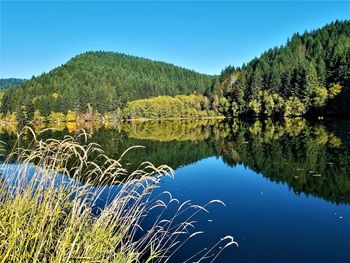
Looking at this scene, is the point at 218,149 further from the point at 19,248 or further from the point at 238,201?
the point at 19,248

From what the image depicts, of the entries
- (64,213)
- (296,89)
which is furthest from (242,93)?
(64,213)

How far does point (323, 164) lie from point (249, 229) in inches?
487

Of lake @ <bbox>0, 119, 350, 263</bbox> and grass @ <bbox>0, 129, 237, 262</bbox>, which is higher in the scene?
grass @ <bbox>0, 129, 237, 262</bbox>

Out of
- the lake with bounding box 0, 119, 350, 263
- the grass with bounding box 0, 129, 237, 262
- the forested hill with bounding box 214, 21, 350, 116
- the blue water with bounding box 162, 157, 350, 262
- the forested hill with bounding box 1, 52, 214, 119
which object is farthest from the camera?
the forested hill with bounding box 1, 52, 214, 119

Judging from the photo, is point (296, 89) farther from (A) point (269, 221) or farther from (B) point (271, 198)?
(A) point (269, 221)

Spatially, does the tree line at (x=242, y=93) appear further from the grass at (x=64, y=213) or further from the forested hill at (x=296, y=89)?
the grass at (x=64, y=213)

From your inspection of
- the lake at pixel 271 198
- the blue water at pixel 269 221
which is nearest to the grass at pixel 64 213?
the lake at pixel 271 198

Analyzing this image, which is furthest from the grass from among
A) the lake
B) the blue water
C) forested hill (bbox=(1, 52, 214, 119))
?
forested hill (bbox=(1, 52, 214, 119))

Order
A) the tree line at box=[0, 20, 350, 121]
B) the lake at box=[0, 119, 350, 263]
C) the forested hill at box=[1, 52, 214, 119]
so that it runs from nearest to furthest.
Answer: the lake at box=[0, 119, 350, 263] < the tree line at box=[0, 20, 350, 121] < the forested hill at box=[1, 52, 214, 119]

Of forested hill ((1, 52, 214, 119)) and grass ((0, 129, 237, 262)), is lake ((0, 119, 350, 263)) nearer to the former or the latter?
grass ((0, 129, 237, 262))

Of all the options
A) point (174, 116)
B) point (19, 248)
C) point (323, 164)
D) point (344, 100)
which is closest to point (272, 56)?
point (174, 116)

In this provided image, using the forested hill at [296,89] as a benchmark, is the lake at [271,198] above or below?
below

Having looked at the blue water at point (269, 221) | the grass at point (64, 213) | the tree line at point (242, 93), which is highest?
the tree line at point (242, 93)

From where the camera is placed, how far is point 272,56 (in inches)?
6102
